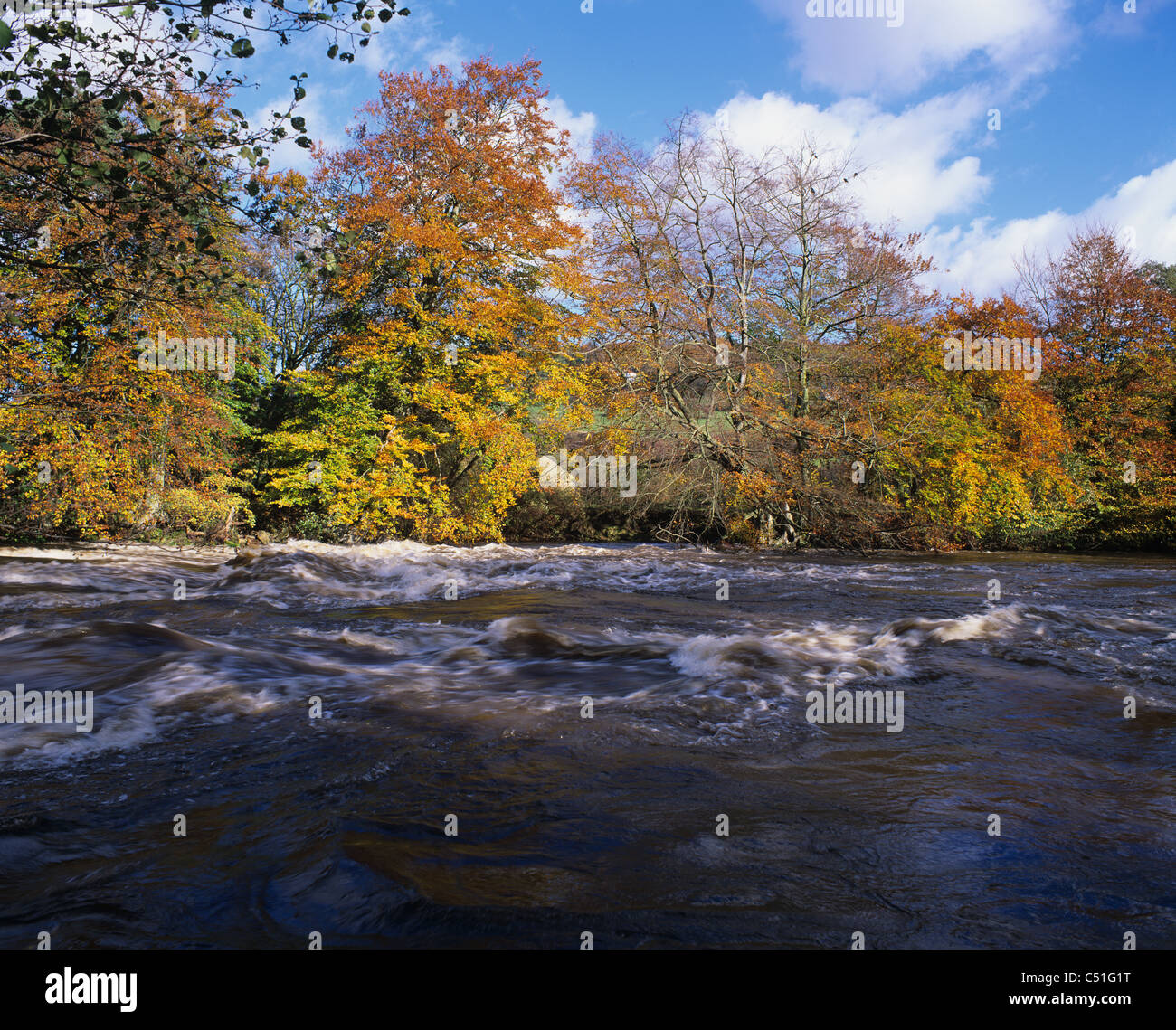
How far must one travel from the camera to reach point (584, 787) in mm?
3434

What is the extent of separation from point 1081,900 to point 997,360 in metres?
23.3

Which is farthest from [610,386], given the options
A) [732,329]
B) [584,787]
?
[584,787]

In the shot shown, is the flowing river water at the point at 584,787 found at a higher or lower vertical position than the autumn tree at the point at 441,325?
lower

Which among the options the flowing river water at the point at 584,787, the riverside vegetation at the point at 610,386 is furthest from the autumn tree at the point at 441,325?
the flowing river water at the point at 584,787

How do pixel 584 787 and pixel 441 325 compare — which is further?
pixel 441 325

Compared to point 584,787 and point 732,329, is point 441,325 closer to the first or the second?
point 732,329

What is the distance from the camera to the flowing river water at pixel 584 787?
239 centimetres

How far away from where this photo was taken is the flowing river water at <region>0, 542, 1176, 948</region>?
2395mm

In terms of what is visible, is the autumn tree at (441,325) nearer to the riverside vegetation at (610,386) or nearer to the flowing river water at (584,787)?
the riverside vegetation at (610,386)

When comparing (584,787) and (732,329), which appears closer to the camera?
(584,787)

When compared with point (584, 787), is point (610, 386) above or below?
above

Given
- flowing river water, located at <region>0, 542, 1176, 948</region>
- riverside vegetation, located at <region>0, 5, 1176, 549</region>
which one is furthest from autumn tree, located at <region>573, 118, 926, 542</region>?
flowing river water, located at <region>0, 542, 1176, 948</region>

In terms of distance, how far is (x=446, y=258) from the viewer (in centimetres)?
1859
